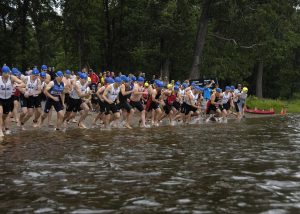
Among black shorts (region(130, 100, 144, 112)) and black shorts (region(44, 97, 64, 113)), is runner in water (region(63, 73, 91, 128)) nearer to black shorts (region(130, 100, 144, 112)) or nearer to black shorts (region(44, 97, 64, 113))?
black shorts (region(44, 97, 64, 113))

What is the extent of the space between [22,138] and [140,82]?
6.85 metres

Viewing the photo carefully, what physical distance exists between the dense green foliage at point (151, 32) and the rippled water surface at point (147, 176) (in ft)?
78.4

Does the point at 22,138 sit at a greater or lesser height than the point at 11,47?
lesser

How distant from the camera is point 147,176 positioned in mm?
7855

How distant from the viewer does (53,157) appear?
9.75 metres

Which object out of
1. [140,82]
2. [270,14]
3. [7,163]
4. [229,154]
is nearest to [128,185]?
[7,163]

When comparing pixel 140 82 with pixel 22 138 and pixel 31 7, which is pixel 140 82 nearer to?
pixel 22 138

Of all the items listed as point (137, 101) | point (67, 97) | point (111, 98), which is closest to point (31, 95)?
point (67, 97)

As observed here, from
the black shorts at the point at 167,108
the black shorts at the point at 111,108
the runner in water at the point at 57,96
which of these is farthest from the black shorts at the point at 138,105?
the runner in water at the point at 57,96

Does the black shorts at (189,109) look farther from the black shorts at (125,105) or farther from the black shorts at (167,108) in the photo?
the black shorts at (125,105)

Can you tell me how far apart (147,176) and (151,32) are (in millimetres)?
32729

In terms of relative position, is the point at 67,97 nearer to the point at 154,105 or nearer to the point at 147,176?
the point at 154,105

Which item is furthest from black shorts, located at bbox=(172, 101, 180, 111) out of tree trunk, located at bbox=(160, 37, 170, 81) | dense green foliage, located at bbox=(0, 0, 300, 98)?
tree trunk, located at bbox=(160, 37, 170, 81)

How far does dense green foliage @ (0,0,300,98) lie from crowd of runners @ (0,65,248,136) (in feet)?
46.9
